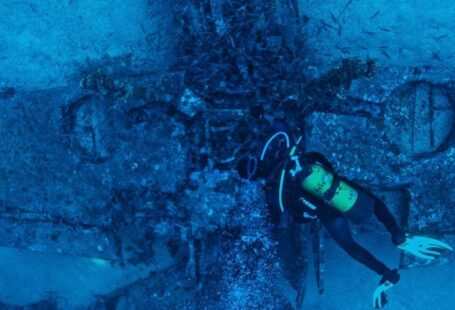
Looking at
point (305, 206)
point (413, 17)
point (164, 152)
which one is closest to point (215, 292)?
point (305, 206)

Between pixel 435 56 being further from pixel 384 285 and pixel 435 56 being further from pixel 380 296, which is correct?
pixel 380 296

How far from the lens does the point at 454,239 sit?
12.3 ft

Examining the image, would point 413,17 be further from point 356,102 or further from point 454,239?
point 454,239

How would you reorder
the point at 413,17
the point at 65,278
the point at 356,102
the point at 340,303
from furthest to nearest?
the point at 65,278
the point at 340,303
the point at 413,17
the point at 356,102

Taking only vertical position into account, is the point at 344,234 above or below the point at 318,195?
below

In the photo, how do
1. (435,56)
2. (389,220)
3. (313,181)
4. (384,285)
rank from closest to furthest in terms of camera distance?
1. (313,181)
2. (389,220)
3. (384,285)
4. (435,56)

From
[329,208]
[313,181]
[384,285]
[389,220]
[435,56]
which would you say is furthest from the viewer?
[435,56]

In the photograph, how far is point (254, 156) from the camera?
131 inches

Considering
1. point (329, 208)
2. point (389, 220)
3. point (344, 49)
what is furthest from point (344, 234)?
point (344, 49)

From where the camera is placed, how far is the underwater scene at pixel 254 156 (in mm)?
3443

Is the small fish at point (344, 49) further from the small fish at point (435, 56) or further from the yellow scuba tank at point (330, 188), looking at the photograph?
the yellow scuba tank at point (330, 188)

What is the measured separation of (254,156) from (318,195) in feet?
2.35

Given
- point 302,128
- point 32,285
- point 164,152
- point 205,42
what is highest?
point 205,42

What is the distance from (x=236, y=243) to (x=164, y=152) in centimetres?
116
